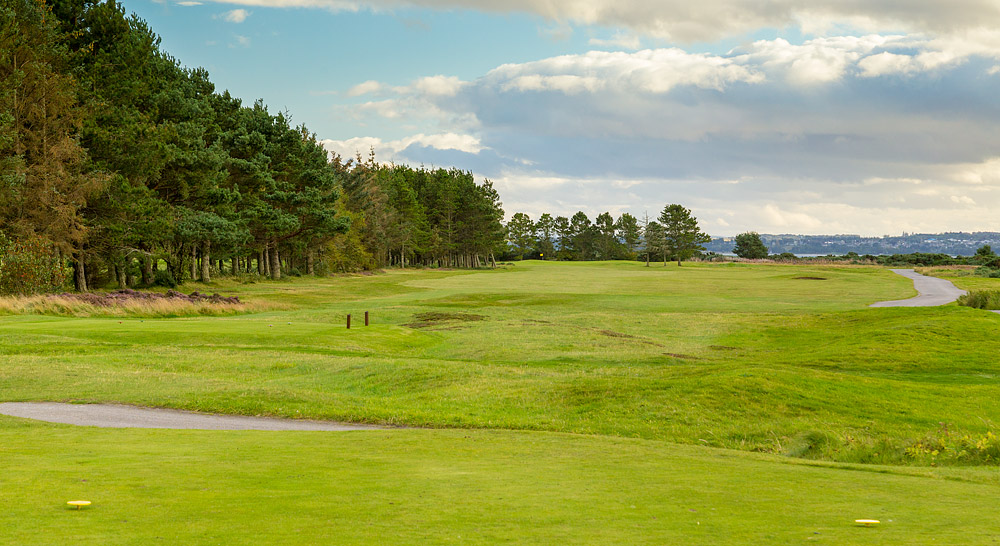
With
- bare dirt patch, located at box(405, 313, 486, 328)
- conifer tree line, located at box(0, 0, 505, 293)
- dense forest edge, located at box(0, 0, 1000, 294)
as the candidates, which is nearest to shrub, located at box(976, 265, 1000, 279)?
dense forest edge, located at box(0, 0, 1000, 294)

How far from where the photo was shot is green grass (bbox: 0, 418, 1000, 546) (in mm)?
6020

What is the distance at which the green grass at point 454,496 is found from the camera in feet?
19.7

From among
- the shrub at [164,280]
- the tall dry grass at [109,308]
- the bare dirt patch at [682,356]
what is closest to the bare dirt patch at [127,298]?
the tall dry grass at [109,308]

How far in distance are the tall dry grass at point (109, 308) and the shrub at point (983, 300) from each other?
158ft

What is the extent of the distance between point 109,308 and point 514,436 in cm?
3212

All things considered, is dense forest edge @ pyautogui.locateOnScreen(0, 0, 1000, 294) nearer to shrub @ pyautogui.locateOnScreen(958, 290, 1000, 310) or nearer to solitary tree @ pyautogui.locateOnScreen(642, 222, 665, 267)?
shrub @ pyautogui.locateOnScreen(958, 290, 1000, 310)

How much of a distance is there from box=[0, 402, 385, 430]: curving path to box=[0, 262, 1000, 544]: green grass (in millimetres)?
727

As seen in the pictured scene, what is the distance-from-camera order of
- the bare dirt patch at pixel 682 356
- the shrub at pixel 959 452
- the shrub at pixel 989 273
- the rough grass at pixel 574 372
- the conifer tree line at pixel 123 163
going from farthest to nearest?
the shrub at pixel 989 273 < the conifer tree line at pixel 123 163 < the bare dirt patch at pixel 682 356 < the rough grass at pixel 574 372 < the shrub at pixel 959 452

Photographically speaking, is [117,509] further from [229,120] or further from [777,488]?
[229,120]

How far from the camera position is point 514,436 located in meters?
14.0

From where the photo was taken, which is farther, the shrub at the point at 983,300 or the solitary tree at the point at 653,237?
the solitary tree at the point at 653,237

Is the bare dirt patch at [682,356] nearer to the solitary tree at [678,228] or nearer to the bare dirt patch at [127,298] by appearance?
the bare dirt patch at [127,298]

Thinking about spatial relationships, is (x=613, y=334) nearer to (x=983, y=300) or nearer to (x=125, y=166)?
(x=983, y=300)

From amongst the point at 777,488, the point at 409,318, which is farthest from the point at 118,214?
the point at 777,488
